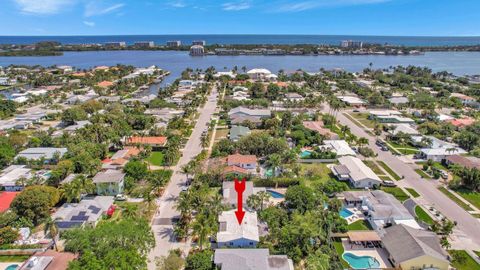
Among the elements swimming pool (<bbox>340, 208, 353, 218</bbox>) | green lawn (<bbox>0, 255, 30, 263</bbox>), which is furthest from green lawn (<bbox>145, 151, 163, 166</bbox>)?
swimming pool (<bbox>340, 208, 353, 218</bbox>)

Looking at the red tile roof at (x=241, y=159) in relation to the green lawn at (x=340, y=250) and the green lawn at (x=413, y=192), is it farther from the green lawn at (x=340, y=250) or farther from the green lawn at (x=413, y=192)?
the green lawn at (x=413, y=192)

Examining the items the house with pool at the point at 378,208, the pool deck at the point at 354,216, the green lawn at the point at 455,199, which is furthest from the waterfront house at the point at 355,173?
the green lawn at the point at 455,199

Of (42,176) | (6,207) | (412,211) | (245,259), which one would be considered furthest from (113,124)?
(412,211)

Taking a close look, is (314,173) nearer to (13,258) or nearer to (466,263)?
(466,263)

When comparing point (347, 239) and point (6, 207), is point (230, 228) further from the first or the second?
point (6, 207)

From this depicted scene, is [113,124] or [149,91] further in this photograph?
[149,91]
